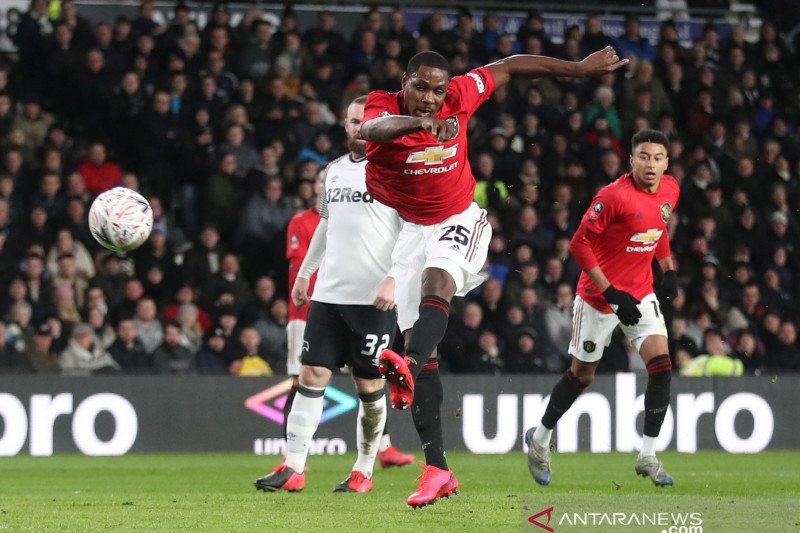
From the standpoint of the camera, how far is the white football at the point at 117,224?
356 inches

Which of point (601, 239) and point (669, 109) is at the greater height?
point (669, 109)

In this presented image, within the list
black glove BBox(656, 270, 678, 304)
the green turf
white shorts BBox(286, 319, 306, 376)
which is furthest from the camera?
white shorts BBox(286, 319, 306, 376)

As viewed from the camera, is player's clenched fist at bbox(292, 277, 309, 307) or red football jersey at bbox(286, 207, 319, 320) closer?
player's clenched fist at bbox(292, 277, 309, 307)

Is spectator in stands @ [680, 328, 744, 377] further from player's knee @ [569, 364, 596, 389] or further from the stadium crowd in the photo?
player's knee @ [569, 364, 596, 389]

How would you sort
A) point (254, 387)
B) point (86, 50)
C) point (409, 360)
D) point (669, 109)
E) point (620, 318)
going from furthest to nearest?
point (669, 109) → point (86, 50) → point (254, 387) → point (620, 318) → point (409, 360)

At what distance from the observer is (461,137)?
7.48 m

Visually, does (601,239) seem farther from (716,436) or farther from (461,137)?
(716,436)

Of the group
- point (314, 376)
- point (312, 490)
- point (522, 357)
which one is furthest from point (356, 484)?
point (522, 357)

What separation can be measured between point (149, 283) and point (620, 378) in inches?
186

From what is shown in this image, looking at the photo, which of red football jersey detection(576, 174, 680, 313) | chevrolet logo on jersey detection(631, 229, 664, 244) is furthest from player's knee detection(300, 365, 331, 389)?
chevrolet logo on jersey detection(631, 229, 664, 244)

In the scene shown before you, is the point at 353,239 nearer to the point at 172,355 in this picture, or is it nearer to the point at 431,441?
the point at 431,441

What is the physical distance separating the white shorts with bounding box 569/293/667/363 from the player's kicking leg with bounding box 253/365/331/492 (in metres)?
2.01

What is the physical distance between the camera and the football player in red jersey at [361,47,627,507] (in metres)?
7.16

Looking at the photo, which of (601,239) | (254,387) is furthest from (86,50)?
(601,239)
